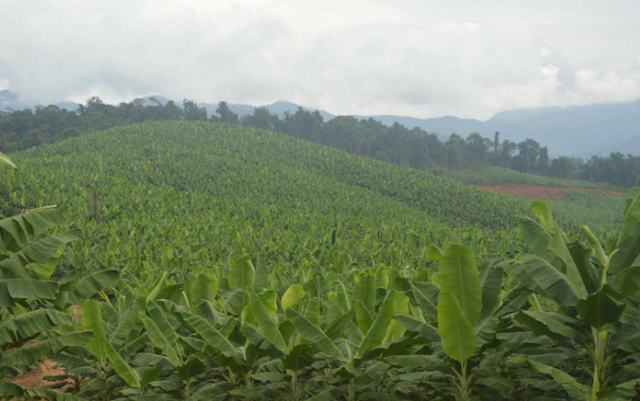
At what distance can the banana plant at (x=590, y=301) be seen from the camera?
2.45m

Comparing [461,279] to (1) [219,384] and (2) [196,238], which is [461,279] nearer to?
(1) [219,384]

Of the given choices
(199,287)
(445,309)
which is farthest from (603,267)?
(199,287)

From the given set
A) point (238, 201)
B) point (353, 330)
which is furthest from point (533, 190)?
point (353, 330)

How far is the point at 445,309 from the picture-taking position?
251 centimetres

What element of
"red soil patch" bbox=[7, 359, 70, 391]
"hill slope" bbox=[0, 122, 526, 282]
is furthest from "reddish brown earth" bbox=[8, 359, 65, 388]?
"hill slope" bbox=[0, 122, 526, 282]

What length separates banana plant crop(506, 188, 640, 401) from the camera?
245cm

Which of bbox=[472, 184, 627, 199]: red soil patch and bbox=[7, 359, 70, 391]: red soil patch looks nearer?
bbox=[7, 359, 70, 391]: red soil patch

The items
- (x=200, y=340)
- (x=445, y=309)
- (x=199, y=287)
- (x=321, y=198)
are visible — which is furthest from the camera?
(x=321, y=198)

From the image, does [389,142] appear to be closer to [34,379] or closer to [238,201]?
[238,201]

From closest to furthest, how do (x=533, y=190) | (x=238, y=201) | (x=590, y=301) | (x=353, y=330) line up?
(x=590, y=301) → (x=353, y=330) → (x=238, y=201) → (x=533, y=190)

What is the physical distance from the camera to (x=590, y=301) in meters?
2.43

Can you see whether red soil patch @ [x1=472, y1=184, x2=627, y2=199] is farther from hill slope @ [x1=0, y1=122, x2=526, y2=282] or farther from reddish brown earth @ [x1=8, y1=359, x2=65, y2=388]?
reddish brown earth @ [x1=8, y1=359, x2=65, y2=388]

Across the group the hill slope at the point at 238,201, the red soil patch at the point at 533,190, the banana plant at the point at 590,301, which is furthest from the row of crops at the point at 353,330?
the red soil patch at the point at 533,190

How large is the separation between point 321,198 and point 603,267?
31.2 m
